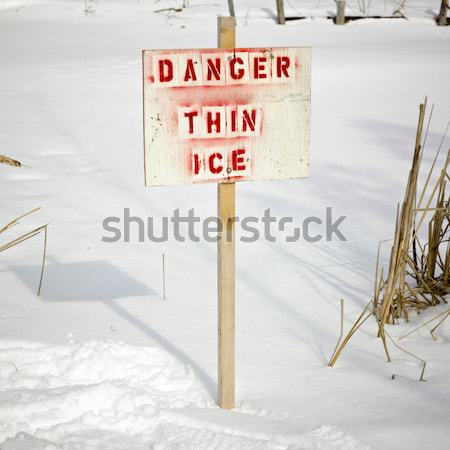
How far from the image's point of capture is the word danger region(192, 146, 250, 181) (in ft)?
6.91

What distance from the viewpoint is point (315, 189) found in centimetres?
456

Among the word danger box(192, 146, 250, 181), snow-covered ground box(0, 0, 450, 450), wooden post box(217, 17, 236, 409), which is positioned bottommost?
snow-covered ground box(0, 0, 450, 450)

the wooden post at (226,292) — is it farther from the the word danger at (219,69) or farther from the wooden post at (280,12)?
the wooden post at (280,12)

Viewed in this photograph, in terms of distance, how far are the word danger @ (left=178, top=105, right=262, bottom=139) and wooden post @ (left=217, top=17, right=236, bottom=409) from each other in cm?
15

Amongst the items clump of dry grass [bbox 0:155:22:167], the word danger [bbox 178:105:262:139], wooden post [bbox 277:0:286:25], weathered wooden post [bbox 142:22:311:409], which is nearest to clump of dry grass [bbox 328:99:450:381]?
weathered wooden post [bbox 142:22:311:409]

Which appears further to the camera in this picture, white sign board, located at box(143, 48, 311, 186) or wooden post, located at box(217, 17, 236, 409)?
wooden post, located at box(217, 17, 236, 409)

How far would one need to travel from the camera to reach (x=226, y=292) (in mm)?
2236

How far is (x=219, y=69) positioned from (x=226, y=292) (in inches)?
24.9

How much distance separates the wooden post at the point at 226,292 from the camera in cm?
220

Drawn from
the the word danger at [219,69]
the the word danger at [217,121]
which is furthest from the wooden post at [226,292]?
the the word danger at [219,69]

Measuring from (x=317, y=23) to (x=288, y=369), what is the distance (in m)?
7.85

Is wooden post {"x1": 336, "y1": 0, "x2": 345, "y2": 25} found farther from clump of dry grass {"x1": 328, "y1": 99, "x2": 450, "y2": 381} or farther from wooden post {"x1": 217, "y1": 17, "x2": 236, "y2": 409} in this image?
wooden post {"x1": 217, "y1": 17, "x2": 236, "y2": 409}

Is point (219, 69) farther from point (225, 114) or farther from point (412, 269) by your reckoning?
point (412, 269)

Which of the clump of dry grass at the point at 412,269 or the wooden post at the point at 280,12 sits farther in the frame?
the wooden post at the point at 280,12
